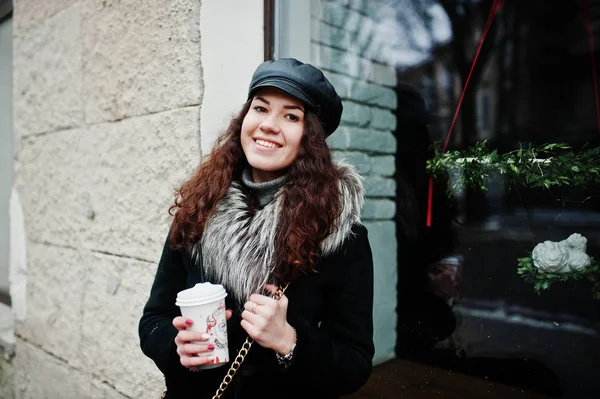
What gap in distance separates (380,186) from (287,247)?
106 centimetres

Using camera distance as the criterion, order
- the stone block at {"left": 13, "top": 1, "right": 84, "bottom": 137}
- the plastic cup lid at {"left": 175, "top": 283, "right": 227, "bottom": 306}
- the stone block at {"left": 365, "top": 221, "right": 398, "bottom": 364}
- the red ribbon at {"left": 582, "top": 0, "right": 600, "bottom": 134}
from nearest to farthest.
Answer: the plastic cup lid at {"left": 175, "top": 283, "right": 227, "bottom": 306} < the red ribbon at {"left": 582, "top": 0, "right": 600, "bottom": 134} < the stone block at {"left": 365, "top": 221, "right": 398, "bottom": 364} < the stone block at {"left": 13, "top": 1, "right": 84, "bottom": 137}

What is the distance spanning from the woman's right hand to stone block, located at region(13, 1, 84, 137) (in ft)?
7.28

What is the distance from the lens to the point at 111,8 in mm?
2785

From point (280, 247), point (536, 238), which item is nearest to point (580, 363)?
point (536, 238)

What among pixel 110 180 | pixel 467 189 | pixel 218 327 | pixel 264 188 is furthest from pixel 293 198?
pixel 110 180

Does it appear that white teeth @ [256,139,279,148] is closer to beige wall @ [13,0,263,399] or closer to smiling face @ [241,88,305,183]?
smiling face @ [241,88,305,183]

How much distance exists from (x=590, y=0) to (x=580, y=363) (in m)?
1.23

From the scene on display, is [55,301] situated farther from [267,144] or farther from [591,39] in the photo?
[591,39]

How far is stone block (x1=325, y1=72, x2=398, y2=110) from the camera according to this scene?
95.0 inches

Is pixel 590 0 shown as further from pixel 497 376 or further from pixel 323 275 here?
pixel 497 376

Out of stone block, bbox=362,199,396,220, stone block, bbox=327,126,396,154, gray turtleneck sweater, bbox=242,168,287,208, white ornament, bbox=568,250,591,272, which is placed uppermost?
stone block, bbox=327,126,396,154

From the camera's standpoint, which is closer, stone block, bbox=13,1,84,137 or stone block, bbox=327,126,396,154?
stone block, bbox=327,126,396,154

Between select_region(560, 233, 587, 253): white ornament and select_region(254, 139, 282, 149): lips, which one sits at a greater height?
select_region(254, 139, 282, 149): lips

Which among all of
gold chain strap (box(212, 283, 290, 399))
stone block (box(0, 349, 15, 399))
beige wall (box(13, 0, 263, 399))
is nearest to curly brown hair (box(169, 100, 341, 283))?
gold chain strap (box(212, 283, 290, 399))
